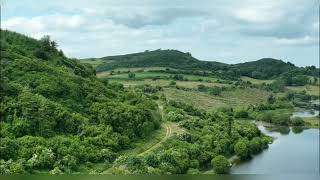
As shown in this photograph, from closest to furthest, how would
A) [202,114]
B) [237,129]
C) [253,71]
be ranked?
[237,129] < [202,114] < [253,71]

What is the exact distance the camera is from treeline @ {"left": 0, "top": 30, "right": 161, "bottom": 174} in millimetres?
35556

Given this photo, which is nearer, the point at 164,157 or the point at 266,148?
the point at 164,157

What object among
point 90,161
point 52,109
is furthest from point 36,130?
point 90,161

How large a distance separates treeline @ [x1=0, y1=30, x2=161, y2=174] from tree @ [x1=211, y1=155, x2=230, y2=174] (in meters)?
6.90

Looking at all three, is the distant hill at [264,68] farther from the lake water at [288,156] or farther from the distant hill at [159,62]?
the lake water at [288,156]

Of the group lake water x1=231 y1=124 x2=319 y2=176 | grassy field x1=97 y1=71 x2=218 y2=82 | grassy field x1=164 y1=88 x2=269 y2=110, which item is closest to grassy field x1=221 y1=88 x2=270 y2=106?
grassy field x1=164 y1=88 x2=269 y2=110

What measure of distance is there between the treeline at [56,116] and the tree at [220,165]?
22.6 ft

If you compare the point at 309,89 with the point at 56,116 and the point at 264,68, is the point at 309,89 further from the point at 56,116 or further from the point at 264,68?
the point at 56,116

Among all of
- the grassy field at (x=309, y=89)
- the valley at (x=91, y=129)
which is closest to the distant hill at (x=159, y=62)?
the grassy field at (x=309, y=89)

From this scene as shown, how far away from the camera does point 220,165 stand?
142ft

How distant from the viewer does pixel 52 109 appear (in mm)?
41656

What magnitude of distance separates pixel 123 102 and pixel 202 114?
17114 millimetres

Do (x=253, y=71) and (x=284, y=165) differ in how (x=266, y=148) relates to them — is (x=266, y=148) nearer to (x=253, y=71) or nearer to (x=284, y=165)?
(x=284, y=165)

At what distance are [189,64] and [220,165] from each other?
10999 centimetres
